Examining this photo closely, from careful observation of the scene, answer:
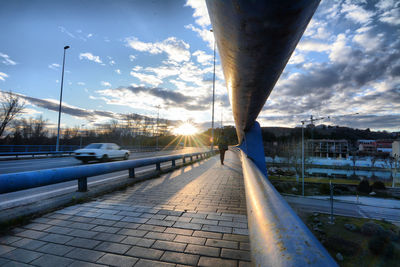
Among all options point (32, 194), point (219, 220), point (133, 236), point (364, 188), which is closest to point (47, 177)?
point (133, 236)

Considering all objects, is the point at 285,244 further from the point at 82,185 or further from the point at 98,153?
the point at 98,153

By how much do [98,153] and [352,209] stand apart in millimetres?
44842

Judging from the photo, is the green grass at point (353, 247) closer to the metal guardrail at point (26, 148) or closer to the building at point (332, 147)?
the metal guardrail at point (26, 148)

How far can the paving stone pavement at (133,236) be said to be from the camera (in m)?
2.00

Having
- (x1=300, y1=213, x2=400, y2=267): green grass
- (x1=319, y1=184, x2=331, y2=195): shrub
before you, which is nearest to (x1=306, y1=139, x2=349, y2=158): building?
(x1=319, y1=184, x2=331, y2=195): shrub

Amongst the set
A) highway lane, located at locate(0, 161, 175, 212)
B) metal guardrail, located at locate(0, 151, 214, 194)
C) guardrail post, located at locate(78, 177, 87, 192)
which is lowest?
highway lane, located at locate(0, 161, 175, 212)

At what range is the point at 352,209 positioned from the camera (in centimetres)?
3581

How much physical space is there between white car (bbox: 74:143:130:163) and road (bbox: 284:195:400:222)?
31.4 meters

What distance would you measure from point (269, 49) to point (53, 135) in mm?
64554

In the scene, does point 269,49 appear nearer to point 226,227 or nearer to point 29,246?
point 226,227

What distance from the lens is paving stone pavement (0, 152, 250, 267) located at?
2.00 m

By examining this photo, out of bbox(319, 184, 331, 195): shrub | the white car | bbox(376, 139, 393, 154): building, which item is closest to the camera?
the white car

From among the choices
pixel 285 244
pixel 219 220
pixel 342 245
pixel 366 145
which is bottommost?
pixel 342 245

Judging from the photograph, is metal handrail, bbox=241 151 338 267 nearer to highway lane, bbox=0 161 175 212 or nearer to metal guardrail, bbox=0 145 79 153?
highway lane, bbox=0 161 175 212
